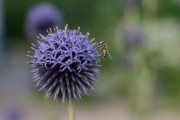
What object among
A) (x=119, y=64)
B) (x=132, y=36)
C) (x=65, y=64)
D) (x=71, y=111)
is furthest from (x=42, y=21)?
(x=71, y=111)

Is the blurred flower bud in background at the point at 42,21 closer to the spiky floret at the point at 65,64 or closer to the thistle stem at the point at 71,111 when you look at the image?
the spiky floret at the point at 65,64

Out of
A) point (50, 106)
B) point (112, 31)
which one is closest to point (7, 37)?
point (112, 31)

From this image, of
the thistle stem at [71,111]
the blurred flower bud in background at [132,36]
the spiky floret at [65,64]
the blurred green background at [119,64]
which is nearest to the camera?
the thistle stem at [71,111]

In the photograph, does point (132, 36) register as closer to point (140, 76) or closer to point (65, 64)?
point (140, 76)

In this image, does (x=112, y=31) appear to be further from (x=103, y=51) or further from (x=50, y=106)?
(x=103, y=51)

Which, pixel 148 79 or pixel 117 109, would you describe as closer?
pixel 148 79

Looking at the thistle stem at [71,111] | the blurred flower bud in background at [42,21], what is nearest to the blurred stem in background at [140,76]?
the blurred flower bud in background at [42,21]
